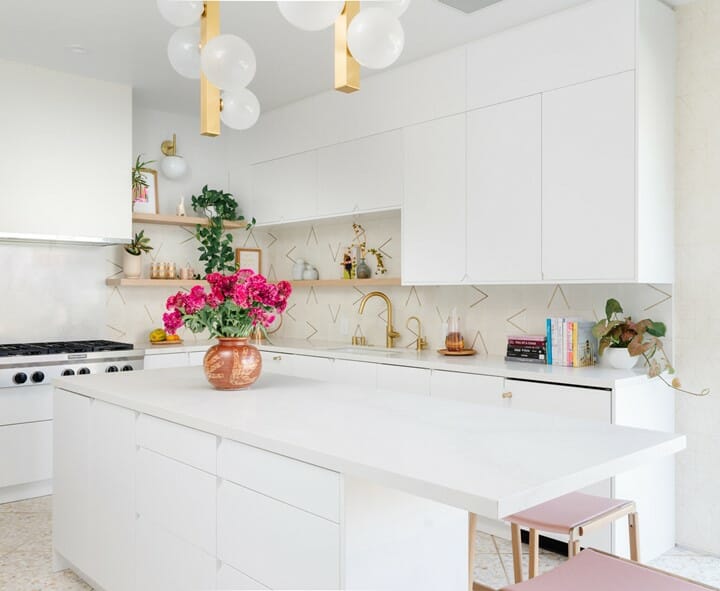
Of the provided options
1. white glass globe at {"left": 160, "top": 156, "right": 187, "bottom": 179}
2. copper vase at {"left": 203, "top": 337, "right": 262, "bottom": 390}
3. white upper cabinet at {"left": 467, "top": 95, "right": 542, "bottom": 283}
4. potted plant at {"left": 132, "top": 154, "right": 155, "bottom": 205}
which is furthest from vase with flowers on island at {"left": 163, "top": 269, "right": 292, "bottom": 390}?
white glass globe at {"left": 160, "top": 156, "right": 187, "bottom": 179}

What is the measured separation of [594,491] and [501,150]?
5.90ft

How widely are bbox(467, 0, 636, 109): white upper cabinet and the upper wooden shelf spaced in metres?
2.36

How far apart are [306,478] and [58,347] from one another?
314 centimetres

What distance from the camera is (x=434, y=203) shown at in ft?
12.9

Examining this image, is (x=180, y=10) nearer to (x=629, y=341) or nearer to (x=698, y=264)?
(x=629, y=341)

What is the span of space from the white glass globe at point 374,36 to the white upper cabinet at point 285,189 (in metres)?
3.09

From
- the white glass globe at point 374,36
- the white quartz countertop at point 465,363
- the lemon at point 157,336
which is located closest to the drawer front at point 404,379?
the white quartz countertop at point 465,363

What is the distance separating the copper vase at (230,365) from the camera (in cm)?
252

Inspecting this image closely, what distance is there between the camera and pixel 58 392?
298cm

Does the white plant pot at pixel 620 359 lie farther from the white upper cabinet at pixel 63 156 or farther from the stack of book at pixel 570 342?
the white upper cabinet at pixel 63 156

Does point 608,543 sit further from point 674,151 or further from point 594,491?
point 674,151

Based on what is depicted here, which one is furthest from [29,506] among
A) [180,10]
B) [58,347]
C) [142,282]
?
[180,10]

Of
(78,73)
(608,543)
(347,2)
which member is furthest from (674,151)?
(78,73)

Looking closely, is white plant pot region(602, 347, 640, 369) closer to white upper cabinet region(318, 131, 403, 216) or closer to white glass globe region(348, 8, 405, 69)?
white upper cabinet region(318, 131, 403, 216)
